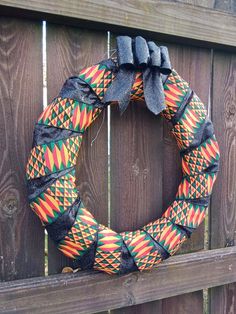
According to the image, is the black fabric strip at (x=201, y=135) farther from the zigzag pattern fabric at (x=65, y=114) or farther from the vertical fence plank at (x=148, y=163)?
the zigzag pattern fabric at (x=65, y=114)

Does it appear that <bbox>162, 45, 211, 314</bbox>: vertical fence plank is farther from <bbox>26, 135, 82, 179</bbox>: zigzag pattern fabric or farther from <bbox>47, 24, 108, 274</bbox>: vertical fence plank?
<bbox>26, 135, 82, 179</bbox>: zigzag pattern fabric

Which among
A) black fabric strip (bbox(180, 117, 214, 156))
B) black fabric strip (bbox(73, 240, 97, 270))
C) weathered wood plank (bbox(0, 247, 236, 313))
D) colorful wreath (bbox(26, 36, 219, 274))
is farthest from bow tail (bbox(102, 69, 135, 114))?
weathered wood plank (bbox(0, 247, 236, 313))

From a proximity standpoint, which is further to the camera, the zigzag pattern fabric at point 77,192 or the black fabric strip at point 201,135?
the black fabric strip at point 201,135

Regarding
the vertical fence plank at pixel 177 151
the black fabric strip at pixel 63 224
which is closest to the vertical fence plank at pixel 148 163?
the vertical fence plank at pixel 177 151

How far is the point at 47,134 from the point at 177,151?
1.64 ft

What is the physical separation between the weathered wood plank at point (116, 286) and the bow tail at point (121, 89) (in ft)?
1.70

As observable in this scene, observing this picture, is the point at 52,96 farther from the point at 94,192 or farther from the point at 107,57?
the point at 94,192

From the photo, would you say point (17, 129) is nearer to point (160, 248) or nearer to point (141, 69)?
point (141, 69)

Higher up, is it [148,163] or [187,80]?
[187,80]

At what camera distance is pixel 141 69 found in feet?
3.47

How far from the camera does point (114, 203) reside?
3.87 ft

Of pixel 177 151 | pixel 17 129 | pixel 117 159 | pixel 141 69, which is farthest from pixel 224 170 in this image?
pixel 17 129

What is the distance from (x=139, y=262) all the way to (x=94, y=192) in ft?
0.83

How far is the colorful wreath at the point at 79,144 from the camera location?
965mm
